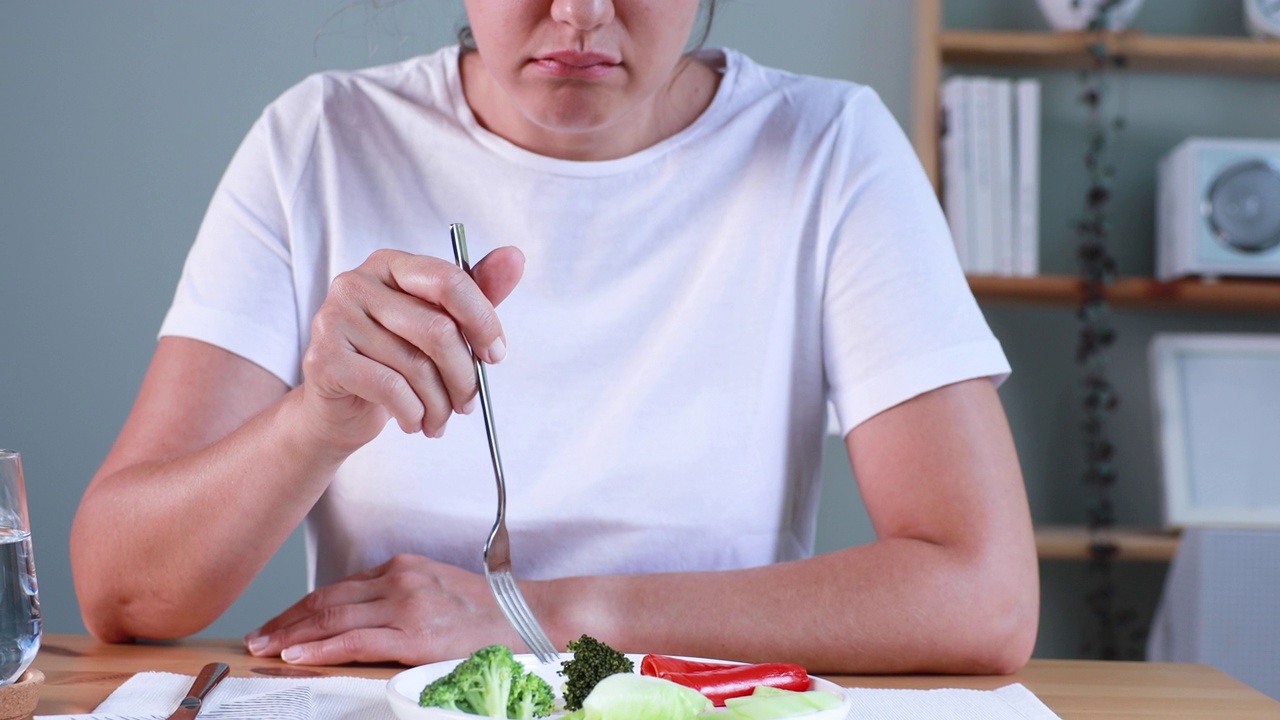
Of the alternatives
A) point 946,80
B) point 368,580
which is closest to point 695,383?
point 368,580

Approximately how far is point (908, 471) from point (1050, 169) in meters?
1.65

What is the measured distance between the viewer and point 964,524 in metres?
1.05

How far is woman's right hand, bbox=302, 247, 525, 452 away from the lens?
776 millimetres

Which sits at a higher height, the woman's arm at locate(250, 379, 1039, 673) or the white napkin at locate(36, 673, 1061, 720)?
the woman's arm at locate(250, 379, 1039, 673)

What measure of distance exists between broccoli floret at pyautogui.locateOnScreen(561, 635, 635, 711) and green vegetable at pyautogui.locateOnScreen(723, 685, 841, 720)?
0.26 ft

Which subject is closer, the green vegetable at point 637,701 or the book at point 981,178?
the green vegetable at point 637,701

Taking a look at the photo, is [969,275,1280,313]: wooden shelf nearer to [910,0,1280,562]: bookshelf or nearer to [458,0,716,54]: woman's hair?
[910,0,1280,562]: bookshelf

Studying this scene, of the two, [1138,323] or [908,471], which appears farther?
[1138,323]

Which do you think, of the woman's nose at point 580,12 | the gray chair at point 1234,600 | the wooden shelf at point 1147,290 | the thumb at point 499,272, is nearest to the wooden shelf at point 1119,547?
the gray chair at point 1234,600

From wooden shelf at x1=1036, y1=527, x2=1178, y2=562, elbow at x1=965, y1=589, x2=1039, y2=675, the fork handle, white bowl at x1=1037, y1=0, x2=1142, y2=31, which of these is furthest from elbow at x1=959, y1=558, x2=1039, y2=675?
white bowl at x1=1037, y1=0, x2=1142, y2=31

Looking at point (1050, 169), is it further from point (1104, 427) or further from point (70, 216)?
point (70, 216)

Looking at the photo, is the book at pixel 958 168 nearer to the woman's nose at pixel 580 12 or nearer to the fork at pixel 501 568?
the woman's nose at pixel 580 12

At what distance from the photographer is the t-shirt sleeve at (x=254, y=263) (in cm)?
116

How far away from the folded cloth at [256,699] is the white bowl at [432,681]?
0.06ft
